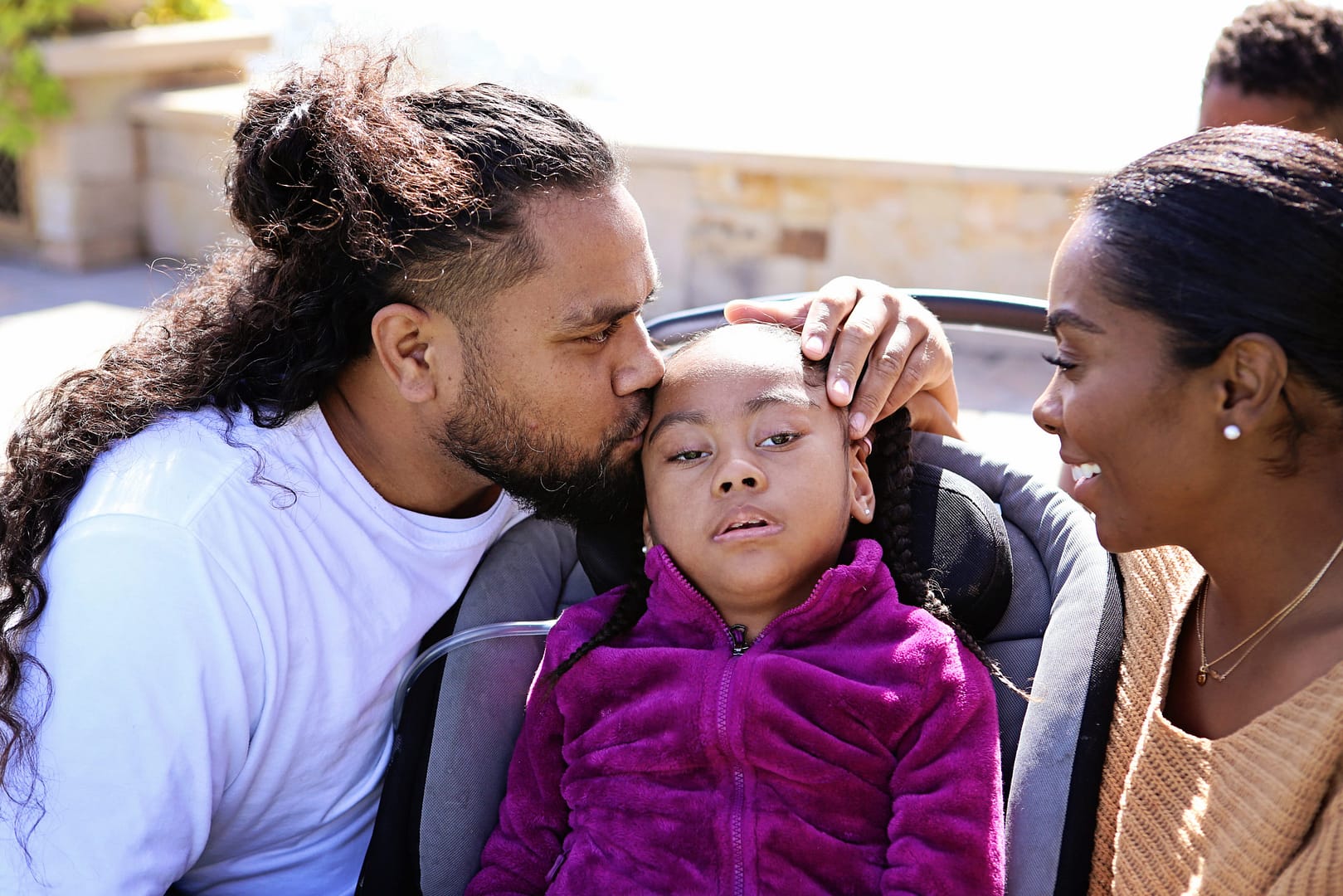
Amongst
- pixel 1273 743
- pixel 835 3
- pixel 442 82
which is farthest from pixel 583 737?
pixel 835 3

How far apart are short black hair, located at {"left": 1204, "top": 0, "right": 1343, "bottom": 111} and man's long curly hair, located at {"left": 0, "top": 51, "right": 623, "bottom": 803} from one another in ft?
6.02

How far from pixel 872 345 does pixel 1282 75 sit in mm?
1669

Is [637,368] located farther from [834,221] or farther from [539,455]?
[834,221]

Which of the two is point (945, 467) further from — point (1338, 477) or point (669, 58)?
point (669, 58)

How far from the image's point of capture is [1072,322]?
1589 millimetres

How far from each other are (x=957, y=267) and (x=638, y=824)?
361 centimetres

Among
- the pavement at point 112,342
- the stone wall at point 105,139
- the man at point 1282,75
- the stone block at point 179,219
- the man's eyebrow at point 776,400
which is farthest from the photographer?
the stone block at point 179,219

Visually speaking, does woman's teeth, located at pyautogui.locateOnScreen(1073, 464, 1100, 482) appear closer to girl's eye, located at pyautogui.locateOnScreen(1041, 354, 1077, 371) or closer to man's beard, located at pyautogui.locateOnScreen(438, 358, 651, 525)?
girl's eye, located at pyautogui.locateOnScreen(1041, 354, 1077, 371)

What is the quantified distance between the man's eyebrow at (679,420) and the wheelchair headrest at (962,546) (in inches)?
9.9

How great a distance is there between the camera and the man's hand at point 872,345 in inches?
80.4

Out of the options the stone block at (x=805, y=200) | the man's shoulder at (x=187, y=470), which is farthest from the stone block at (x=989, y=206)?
the man's shoulder at (x=187, y=470)

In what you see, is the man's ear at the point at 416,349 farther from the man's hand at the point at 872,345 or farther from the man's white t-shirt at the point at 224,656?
the man's hand at the point at 872,345

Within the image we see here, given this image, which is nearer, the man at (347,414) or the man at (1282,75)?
the man at (347,414)

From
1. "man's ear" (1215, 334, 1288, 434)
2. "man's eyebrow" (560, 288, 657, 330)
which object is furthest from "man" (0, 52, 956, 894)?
"man's ear" (1215, 334, 1288, 434)
